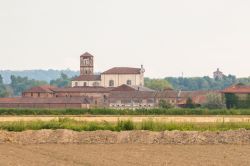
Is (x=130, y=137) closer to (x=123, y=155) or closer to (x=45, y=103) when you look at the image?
(x=123, y=155)

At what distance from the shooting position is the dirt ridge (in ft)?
154

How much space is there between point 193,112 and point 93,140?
221 ft

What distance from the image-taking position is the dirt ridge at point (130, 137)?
47.1 m

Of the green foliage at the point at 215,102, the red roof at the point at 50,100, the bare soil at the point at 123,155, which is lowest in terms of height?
the bare soil at the point at 123,155

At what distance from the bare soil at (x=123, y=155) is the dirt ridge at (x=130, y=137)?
2.84m

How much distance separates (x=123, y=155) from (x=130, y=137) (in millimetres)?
11322

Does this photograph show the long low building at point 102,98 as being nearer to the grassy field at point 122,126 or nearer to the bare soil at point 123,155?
the grassy field at point 122,126

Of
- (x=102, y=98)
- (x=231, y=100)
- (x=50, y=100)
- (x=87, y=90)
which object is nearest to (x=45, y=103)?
(x=50, y=100)

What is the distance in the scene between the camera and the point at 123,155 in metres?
36.8

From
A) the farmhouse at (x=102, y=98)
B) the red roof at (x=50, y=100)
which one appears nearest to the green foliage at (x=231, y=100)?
the farmhouse at (x=102, y=98)

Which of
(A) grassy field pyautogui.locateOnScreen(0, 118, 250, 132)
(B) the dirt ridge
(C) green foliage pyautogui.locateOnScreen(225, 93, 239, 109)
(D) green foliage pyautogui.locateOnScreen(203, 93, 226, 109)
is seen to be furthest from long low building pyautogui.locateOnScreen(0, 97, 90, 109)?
(B) the dirt ridge

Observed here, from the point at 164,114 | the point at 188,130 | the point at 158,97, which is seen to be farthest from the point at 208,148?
the point at 158,97

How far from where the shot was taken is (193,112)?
11406 cm

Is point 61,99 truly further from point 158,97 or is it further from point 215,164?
point 215,164
